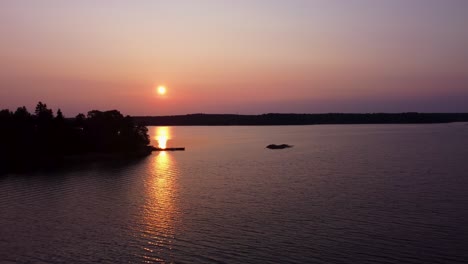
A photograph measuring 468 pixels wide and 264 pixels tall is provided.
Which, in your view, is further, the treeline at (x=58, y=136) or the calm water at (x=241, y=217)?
the treeline at (x=58, y=136)

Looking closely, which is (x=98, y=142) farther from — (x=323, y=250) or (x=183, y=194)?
(x=323, y=250)

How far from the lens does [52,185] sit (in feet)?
228

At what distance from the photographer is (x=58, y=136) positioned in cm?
11756

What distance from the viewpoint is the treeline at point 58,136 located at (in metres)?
111

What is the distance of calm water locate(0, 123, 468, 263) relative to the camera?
107 feet

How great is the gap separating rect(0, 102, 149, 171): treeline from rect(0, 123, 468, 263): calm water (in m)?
33.9

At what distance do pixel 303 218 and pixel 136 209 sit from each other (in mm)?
17762

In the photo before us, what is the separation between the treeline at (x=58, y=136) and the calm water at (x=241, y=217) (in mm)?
33866

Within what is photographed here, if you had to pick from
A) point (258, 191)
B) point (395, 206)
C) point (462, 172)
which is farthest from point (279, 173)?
point (395, 206)

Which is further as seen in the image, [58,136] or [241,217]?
[58,136]

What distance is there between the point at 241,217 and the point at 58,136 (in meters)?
86.0

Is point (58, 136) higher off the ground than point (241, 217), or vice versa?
point (58, 136)

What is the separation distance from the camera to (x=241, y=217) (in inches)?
1722

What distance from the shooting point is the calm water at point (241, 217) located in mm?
32522
